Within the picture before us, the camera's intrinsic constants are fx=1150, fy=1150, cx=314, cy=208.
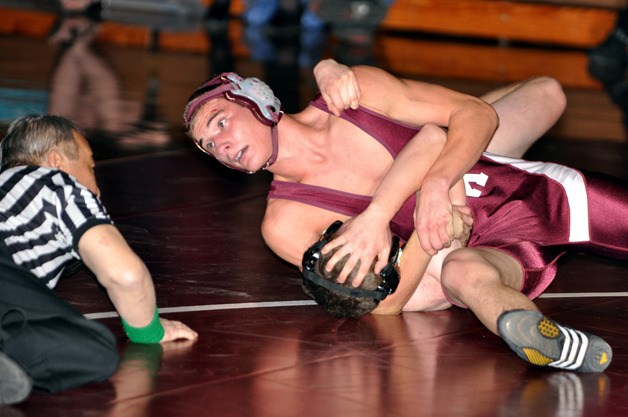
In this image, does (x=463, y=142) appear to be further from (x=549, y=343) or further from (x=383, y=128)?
(x=549, y=343)

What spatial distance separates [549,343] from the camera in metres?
3.39

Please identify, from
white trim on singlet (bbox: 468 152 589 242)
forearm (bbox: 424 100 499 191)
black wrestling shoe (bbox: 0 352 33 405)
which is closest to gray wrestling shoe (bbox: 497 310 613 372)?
forearm (bbox: 424 100 499 191)

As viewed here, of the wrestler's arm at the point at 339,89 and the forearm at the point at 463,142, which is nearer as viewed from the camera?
the forearm at the point at 463,142

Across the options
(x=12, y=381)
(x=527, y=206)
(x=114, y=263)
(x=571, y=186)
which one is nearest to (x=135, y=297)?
(x=114, y=263)

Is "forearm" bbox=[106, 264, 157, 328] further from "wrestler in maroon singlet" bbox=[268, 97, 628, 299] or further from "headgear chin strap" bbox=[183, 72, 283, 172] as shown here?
"wrestler in maroon singlet" bbox=[268, 97, 628, 299]

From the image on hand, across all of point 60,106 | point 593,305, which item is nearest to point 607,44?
point 60,106

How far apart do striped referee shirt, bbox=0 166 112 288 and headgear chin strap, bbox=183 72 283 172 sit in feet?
2.25

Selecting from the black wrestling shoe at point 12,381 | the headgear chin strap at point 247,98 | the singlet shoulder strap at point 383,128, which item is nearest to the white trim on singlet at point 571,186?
the singlet shoulder strap at point 383,128

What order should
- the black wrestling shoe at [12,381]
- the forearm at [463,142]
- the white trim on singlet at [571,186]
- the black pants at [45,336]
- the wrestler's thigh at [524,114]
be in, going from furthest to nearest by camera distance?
the wrestler's thigh at [524,114] → the white trim on singlet at [571,186] → the forearm at [463,142] → the black pants at [45,336] → the black wrestling shoe at [12,381]

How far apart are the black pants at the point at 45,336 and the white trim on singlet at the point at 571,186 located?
5.80 ft

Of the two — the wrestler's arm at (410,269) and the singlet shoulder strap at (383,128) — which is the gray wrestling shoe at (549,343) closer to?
the wrestler's arm at (410,269)

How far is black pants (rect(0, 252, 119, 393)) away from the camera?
3127 mm

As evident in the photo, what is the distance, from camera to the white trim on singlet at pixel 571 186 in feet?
13.6

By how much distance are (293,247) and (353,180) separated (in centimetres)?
32
